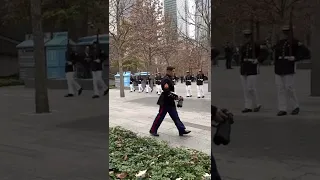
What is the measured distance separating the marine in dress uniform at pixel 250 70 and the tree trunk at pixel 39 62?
151cm

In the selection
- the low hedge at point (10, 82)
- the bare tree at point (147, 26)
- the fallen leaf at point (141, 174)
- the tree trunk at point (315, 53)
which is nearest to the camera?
the tree trunk at point (315, 53)

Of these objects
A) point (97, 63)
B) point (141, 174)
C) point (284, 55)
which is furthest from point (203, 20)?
point (284, 55)

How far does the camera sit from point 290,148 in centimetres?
254

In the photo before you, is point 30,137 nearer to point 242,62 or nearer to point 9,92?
point 9,92

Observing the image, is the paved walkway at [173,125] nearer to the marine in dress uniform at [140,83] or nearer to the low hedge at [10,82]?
the low hedge at [10,82]

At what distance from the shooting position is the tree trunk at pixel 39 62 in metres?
2.90

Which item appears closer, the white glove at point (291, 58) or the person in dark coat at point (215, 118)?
the white glove at point (291, 58)

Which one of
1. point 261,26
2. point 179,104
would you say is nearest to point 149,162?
point 261,26

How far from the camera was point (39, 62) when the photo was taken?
9.64 ft

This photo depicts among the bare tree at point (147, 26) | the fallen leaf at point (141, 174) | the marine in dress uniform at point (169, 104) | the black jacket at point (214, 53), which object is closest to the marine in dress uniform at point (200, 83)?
the bare tree at point (147, 26)

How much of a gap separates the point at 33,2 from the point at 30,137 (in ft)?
3.42

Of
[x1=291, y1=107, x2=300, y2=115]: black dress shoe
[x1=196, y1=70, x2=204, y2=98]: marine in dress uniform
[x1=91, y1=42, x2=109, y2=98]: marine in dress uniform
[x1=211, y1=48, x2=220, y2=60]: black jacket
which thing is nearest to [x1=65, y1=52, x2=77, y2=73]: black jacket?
[x1=91, y1=42, x2=109, y2=98]: marine in dress uniform

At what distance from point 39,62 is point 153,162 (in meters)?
2.60

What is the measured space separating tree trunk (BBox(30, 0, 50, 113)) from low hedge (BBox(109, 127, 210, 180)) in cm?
182
